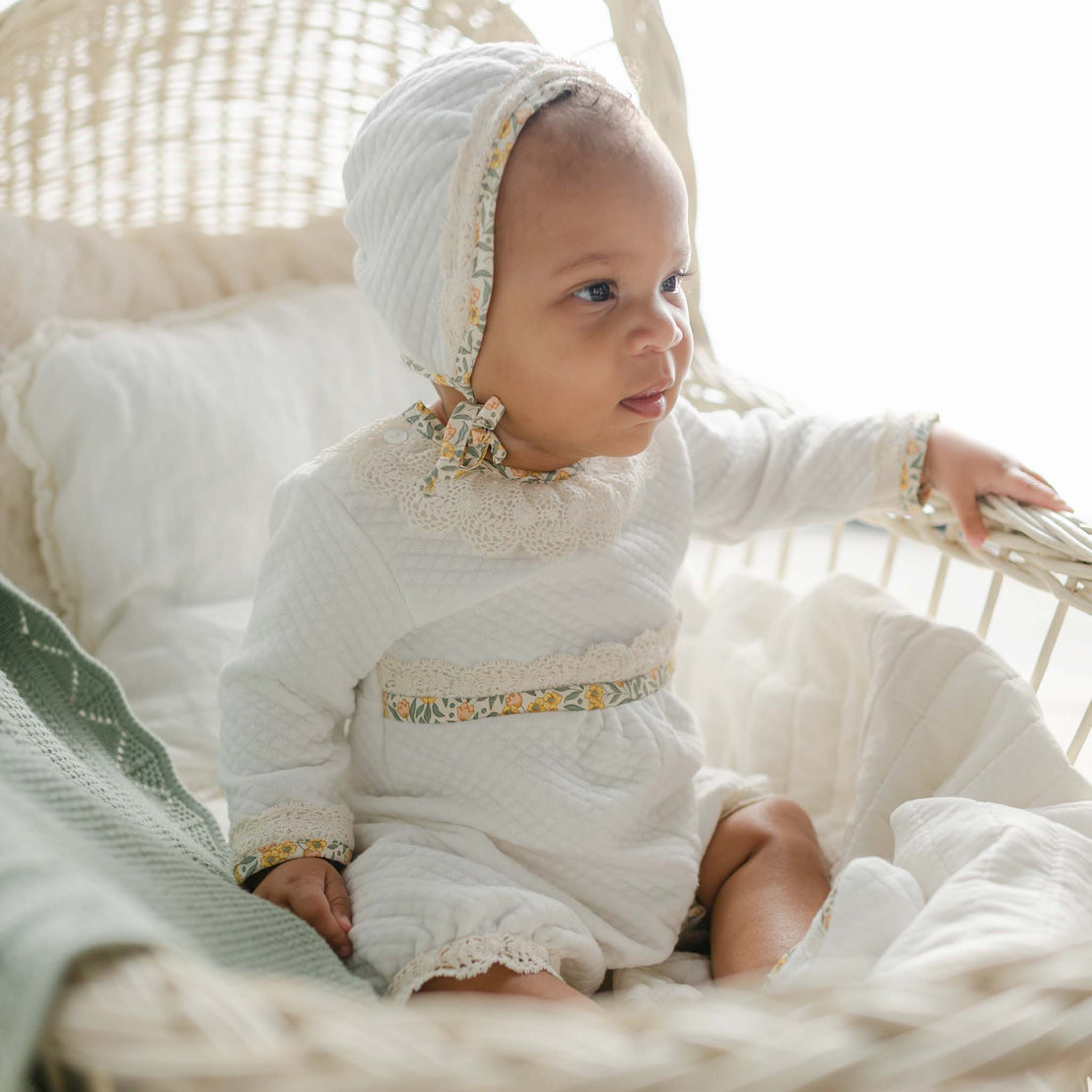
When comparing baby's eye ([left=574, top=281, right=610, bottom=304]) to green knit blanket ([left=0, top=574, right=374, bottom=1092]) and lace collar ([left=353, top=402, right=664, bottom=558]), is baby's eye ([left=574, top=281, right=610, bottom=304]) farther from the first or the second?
green knit blanket ([left=0, top=574, right=374, bottom=1092])

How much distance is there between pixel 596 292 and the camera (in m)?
0.81

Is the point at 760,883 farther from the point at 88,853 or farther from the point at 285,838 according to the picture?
the point at 88,853

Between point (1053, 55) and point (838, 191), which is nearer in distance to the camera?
point (1053, 55)

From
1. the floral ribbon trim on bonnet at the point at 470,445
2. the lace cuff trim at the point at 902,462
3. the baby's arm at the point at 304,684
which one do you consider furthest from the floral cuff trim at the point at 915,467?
the baby's arm at the point at 304,684

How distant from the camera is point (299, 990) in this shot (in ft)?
1.53

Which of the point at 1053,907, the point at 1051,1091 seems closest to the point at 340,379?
the point at 1053,907

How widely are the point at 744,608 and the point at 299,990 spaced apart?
2.80 ft

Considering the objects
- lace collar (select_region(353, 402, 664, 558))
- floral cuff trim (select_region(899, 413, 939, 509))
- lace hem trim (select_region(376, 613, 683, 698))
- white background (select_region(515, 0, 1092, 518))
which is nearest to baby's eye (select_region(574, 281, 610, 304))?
lace collar (select_region(353, 402, 664, 558))

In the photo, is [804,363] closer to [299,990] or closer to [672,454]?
[672,454]

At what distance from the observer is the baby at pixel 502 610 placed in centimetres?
79

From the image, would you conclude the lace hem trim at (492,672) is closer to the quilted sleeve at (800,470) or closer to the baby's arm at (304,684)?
the baby's arm at (304,684)

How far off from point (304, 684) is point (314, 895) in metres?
0.15

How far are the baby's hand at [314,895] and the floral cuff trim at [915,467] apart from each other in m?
0.58

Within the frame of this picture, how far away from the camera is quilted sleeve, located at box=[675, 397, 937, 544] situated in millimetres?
1058
